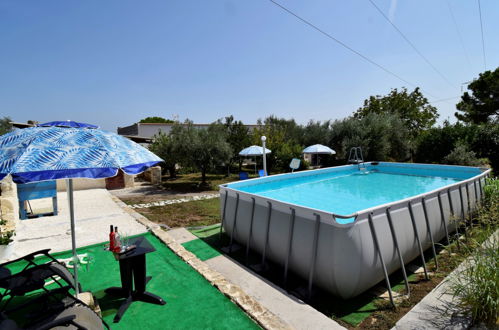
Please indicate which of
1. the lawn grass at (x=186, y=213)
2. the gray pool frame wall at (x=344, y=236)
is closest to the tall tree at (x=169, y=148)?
the lawn grass at (x=186, y=213)

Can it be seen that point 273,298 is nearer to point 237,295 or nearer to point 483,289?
point 237,295

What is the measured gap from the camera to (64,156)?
284cm

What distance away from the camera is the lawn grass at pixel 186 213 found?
9039 millimetres

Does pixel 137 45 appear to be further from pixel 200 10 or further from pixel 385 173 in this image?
pixel 385 173

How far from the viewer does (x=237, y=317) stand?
3.68 metres

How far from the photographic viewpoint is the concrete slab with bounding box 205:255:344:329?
364 cm

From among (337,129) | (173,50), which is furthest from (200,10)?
(337,129)

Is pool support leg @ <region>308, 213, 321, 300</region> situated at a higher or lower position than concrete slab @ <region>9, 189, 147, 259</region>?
higher

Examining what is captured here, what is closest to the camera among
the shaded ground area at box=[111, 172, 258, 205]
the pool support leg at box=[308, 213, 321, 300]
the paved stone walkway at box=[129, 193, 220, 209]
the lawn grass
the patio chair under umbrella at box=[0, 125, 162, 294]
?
the patio chair under umbrella at box=[0, 125, 162, 294]

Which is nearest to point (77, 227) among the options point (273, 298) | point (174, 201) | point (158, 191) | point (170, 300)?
point (174, 201)

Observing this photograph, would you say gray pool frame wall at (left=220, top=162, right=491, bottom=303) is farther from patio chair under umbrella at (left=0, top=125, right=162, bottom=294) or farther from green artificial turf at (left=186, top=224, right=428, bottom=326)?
patio chair under umbrella at (left=0, top=125, right=162, bottom=294)

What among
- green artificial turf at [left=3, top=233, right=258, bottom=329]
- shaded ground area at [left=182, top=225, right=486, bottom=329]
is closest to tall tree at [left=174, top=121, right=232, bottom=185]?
shaded ground area at [left=182, top=225, right=486, bottom=329]

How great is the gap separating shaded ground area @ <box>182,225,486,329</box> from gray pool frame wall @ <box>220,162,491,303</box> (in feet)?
0.76

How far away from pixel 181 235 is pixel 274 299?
161 inches
